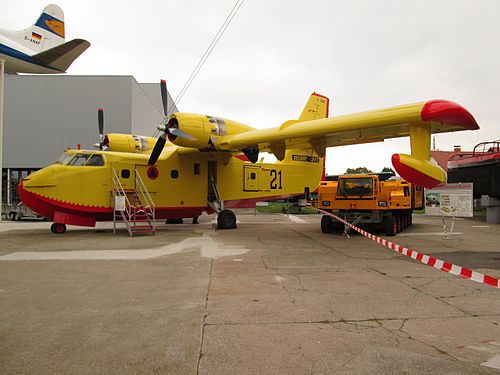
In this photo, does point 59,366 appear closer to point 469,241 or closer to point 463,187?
point 469,241

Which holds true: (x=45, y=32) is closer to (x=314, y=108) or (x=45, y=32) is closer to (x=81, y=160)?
(x=81, y=160)

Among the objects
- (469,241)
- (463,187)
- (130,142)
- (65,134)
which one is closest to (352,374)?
(469,241)

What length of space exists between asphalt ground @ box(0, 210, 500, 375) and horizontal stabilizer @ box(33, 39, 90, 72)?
47.5ft

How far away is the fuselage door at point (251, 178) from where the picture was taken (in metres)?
17.0

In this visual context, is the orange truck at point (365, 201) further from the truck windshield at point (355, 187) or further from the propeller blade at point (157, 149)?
the propeller blade at point (157, 149)

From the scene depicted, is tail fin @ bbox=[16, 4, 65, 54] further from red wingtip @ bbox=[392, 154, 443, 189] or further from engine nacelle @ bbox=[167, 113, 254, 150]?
red wingtip @ bbox=[392, 154, 443, 189]

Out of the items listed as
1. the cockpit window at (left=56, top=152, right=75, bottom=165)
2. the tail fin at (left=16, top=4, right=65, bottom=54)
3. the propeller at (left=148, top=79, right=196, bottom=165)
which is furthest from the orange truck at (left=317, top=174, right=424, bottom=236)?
the tail fin at (left=16, top=4, right=65, bottom=54)

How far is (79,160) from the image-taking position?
1347cm

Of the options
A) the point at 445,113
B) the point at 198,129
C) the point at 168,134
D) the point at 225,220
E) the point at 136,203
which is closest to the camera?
the point at 445,113

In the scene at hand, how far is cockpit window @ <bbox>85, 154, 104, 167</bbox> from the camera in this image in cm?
1357

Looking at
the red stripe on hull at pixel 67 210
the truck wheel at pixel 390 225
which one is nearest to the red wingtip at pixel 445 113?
the truck wheel at pixel 390 225

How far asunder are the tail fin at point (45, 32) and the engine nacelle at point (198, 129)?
14176 millimetres

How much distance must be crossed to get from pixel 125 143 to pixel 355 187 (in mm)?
10731

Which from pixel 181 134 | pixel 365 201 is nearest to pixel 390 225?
pixel 365 201
